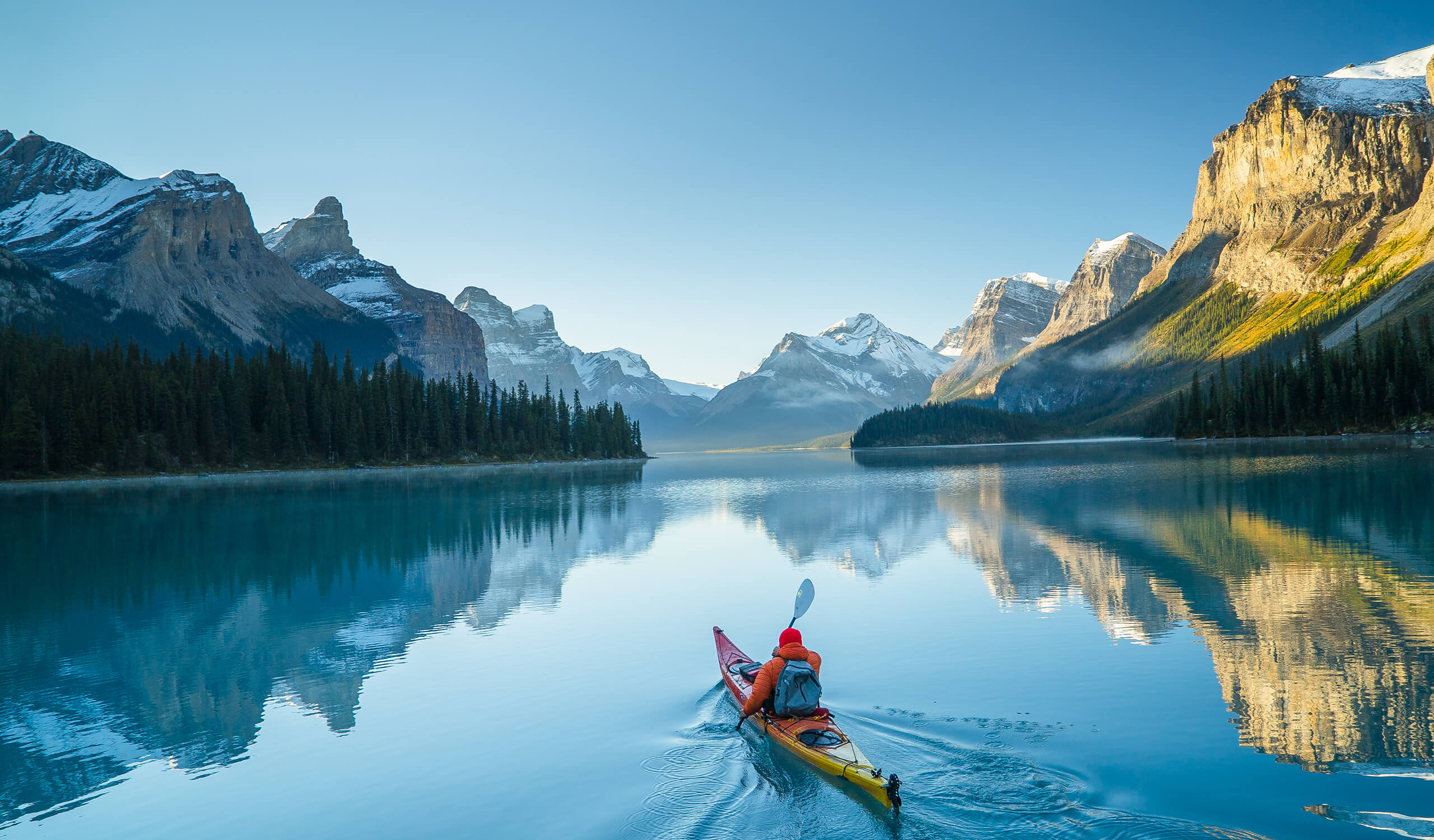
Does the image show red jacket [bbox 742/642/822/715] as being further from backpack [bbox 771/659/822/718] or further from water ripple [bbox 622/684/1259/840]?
water ripple [bbox 622/684/1259/840]

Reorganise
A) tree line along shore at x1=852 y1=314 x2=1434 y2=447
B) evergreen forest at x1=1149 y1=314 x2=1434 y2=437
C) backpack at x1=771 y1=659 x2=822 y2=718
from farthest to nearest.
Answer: evergreen forest at x1=1149 y1=314 x2=1434 y2=437 < tree line along shore at x1=852 y1=314 x2=1434 y2=447 < backpack at x1=771 y1=659 x2=822 y2=718

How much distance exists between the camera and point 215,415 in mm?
127062

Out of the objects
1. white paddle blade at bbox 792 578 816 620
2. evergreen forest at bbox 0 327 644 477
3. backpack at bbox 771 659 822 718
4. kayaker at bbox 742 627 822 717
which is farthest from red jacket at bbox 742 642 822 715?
evergreen forest at bbox 0 327 644 477

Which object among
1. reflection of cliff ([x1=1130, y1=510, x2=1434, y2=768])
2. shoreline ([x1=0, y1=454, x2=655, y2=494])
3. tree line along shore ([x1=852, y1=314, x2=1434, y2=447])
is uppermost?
tree line along shore ([x1=852, y1=314, x2=1434, y2=447])

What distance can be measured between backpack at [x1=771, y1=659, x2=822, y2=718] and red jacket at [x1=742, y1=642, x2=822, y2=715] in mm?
212

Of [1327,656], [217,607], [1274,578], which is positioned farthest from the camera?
[217,607]

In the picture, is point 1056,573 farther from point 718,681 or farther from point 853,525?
point 853,525

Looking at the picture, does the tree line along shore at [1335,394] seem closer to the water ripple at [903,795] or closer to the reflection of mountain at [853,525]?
the reflection of mountain at [853,525]

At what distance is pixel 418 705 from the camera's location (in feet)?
62.0

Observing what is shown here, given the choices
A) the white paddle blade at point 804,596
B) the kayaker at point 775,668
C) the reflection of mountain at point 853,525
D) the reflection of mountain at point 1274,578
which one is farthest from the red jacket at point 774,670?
the reflection of mountain at point 853,525

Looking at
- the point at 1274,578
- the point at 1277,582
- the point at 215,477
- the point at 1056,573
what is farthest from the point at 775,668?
the point at 215,477

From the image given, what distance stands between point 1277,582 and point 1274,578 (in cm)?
60

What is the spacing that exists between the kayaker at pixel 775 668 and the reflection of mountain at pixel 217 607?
9475mm

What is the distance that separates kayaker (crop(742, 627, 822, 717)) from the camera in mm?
16172
